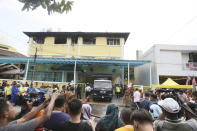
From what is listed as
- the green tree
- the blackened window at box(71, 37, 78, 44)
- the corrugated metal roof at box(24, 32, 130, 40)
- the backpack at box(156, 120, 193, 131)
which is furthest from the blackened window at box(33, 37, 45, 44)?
the backpack at box(156, 120, 193, 131)

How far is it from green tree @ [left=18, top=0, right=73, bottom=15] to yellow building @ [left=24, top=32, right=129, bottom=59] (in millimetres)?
20703

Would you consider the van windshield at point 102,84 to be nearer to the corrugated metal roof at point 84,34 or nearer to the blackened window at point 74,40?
the corrugated metal roof at point 84,34

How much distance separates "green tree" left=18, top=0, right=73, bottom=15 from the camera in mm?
1976

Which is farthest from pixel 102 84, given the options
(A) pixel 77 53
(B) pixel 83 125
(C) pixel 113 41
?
(B) pixel 83 125

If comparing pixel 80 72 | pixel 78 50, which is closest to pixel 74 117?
pixel 80 72

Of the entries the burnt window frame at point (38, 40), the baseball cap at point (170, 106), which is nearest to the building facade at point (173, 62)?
the burnt window frame at point (38, 40)

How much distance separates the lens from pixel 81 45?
2361 centimetres

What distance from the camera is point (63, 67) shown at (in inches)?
851

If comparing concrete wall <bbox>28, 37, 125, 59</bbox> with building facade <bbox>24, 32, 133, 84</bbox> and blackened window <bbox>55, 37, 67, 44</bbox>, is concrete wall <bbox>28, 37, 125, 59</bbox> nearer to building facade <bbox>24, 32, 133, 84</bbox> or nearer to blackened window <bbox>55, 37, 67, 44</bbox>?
building facade <bbox>24, 32, 133, 84</bbox>

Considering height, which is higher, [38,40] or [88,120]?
[38,40]

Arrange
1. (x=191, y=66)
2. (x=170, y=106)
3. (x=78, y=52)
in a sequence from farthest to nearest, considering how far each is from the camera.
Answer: (x=78, y=52) < (x=191, y=66) < (x=170, y=106)

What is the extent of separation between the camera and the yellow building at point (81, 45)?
75.6 feet

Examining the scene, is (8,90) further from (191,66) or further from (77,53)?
(191,66)

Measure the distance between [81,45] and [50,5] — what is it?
21.7 m
